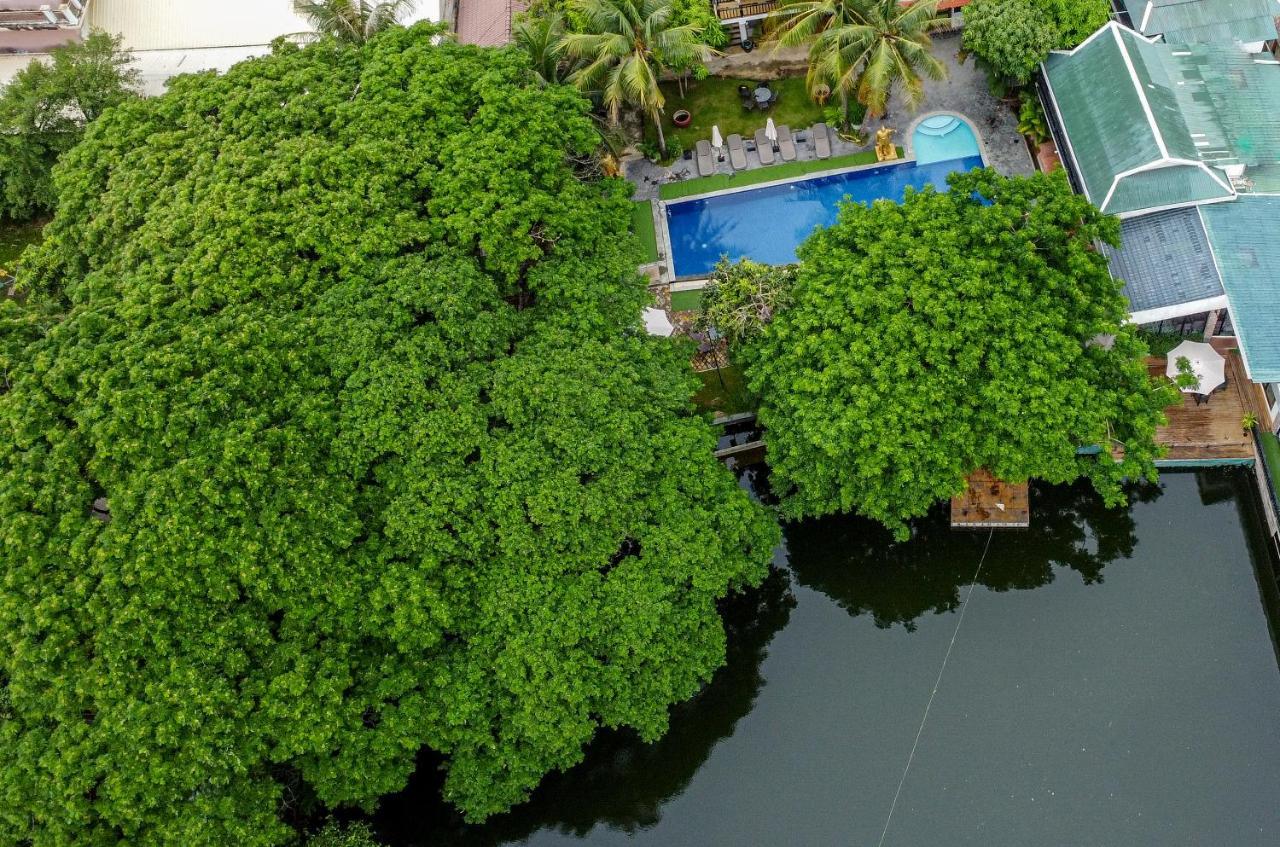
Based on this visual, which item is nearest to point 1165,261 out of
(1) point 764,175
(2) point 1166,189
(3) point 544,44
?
(2) point 1166,189

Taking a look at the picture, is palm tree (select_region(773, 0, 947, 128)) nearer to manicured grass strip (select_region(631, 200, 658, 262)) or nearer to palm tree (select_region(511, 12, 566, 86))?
manicured grass strip (select_region(631, 200, 658, 262))

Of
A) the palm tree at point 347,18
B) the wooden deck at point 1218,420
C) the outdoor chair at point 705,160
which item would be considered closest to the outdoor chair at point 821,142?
the outdoor chair at point 705,160

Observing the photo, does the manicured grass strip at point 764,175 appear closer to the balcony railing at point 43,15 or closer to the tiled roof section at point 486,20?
the tiled roof section at point 486,20

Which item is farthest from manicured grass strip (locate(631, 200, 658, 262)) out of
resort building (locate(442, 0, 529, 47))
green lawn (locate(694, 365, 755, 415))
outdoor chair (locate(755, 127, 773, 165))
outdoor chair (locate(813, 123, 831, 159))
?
resort building (locate(442, 0, 529, 47))

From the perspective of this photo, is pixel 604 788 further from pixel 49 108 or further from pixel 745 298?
pixel 49 108

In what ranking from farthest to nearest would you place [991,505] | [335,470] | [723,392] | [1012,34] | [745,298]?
1. [1012,34]
2. [723,392]
3. [991,505]
4. [745,298]
5. [335,470]
